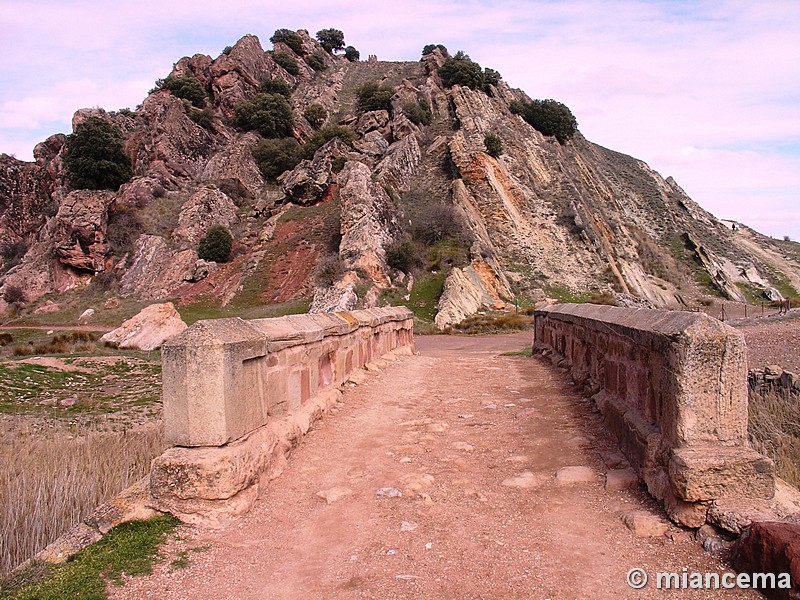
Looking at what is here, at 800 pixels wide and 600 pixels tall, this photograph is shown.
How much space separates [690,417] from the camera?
3262 millimetres

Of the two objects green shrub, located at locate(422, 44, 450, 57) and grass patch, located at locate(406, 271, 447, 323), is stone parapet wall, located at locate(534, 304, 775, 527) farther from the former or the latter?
green shrub, located at locate(422, 44, 450, 57)

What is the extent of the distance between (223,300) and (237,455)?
86.7 ft

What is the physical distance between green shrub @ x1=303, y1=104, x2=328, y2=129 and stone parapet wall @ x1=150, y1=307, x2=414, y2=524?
4634 cm

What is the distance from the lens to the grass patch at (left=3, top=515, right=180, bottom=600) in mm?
2514

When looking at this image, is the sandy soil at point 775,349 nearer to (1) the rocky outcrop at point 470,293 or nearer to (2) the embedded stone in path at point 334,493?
(2) the embedded stone in path at point 334,493

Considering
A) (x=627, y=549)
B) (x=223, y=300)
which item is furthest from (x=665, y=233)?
(x=627, y=549)

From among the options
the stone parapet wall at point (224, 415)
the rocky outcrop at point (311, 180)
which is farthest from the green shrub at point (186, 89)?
the stone parapet wall at point (224, 415)

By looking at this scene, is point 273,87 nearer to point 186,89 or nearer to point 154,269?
point 186,89

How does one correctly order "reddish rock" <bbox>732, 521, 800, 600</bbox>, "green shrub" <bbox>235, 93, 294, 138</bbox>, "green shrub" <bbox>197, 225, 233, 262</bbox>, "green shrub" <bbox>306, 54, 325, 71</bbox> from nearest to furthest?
"reddish rock" <bbox>732, 521, 800, 600</bbox> → "green shrub" <bbox>197, 225, 233, 262</bbox> → "green shrub" <bbox>235, 93, 294, 138</bbox> → "green shrub" <bbox>306, 54, 325, 71</bbox>

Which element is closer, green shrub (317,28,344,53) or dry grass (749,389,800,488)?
dry grass (749,389,800,488)

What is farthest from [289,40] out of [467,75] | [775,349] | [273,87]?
[775,349]

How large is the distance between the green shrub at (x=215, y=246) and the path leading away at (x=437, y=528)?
93.0ft

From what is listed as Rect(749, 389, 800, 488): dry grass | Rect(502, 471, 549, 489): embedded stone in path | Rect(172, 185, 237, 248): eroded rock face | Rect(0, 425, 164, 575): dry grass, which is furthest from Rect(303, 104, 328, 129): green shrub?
Rect(502, 471, 549, 489): embedded stone in path

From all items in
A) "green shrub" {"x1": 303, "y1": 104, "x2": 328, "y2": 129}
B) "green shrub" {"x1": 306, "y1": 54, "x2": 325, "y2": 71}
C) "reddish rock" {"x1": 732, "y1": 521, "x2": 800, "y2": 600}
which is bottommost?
"reddish rock" {"x1": 732, "y1": 521, "x2": 800, "y2": 600}
